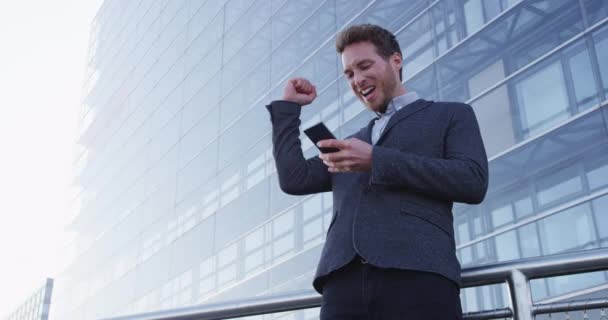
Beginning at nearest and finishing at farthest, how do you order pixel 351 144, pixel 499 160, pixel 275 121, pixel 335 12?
pixel 351 144 < pixel 275 121 < pixel 499 160 < pixel 335 12

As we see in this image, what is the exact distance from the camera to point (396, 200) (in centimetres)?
176

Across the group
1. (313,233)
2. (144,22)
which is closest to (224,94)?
(313,233)

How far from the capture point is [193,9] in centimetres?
2219

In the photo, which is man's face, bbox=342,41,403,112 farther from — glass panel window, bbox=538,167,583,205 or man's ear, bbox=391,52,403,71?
glass panel window, bbox=538,167,583,205

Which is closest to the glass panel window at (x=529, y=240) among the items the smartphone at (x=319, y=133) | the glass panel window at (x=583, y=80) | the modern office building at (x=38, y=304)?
the glass panel window at (x=583, y=80)

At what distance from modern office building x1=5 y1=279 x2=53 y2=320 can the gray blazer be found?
70.4m

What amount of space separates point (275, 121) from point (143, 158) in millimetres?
22041

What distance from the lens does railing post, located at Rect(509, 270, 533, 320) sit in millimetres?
1834

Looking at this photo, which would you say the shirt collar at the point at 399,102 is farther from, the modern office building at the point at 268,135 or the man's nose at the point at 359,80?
the modern office building at the point at 268,135

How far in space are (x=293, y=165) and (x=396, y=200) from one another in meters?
0.43

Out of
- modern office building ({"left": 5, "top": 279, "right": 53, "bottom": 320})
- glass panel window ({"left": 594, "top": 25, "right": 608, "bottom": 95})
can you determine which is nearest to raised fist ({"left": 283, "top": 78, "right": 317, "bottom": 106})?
glass panel window ({"left": 594, "top": 25, "right": 608, "bottom": 95})

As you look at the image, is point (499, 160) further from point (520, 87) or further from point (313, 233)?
point (313, 233)

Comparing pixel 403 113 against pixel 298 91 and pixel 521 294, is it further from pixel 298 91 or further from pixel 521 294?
pixel 521 294

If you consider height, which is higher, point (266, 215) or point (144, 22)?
point (144, 22)
